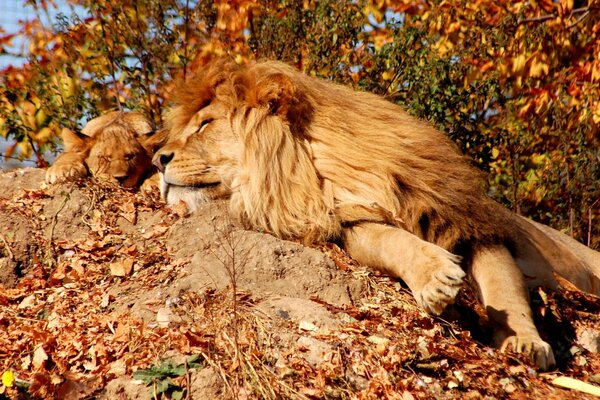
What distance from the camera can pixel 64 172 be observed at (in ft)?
15.8

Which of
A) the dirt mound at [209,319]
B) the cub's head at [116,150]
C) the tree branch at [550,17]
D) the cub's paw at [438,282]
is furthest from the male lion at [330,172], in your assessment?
the tree branch at [550,17]

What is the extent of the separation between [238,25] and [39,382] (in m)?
4.61

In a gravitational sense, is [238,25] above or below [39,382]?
above

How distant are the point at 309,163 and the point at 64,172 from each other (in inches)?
61.7

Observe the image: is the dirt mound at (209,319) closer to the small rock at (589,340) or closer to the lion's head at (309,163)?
the small rock at (589,340)

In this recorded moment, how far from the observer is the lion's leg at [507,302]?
12.2ft

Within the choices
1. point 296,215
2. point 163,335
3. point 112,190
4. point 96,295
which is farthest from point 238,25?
point 163,335

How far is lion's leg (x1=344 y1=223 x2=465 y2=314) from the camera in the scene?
11.4 feet

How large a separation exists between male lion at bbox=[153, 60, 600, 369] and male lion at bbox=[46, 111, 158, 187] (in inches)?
19.5

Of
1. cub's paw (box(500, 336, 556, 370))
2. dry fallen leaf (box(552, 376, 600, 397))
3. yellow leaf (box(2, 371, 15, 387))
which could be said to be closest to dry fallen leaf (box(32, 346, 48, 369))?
yellow leaf (box(2, 371, 15, 387))

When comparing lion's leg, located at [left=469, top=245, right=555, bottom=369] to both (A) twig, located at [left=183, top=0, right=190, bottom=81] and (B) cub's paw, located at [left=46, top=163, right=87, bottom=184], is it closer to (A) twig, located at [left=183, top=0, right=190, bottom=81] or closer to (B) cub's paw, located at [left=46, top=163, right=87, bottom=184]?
(B) cub's paw, located at [left=46, top=163, right=87, bottom=184]

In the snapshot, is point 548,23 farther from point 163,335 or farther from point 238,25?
point 163,335

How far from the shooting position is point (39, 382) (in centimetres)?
301

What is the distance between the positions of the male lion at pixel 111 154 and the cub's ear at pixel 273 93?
939 millimetres
